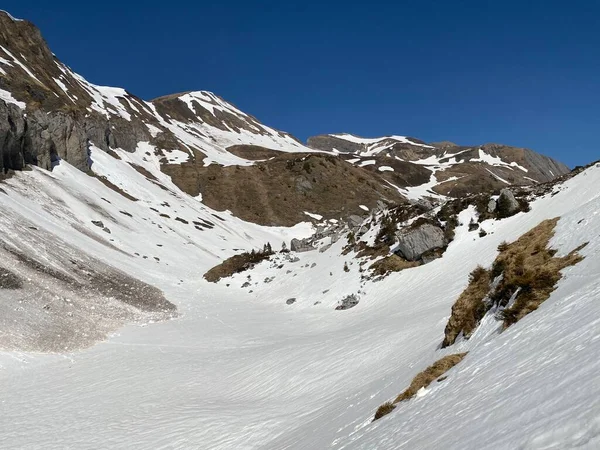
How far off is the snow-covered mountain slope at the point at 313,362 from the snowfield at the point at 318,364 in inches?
2.2

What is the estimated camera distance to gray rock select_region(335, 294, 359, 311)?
32.3 metres

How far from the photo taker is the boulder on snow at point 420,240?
111 ft

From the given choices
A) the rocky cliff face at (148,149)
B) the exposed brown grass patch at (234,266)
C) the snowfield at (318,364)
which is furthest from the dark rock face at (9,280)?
the rocky cliff face at (148,149)

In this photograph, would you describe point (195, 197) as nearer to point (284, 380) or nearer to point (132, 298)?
point (132, 298)

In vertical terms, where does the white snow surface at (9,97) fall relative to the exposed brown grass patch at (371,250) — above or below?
above

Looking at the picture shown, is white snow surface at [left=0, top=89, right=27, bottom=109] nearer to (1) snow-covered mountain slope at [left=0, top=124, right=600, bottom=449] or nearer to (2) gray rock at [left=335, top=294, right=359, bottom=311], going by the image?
(1) snow-covered mountain slope at [left=0, top=124, right=600, bottom=449]

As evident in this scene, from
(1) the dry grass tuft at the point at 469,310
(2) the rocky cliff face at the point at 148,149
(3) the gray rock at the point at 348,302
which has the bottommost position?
(1) the dry grass tuft at the point at 469,310

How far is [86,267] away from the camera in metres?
39.5

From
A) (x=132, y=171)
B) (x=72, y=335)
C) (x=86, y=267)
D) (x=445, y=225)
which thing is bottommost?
(x=445, y=225)

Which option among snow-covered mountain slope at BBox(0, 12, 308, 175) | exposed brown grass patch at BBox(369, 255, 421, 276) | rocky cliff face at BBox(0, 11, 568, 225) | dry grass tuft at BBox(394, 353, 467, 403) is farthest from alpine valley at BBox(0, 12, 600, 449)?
rocky cliff face at BBox(0, 11, 568, 225)

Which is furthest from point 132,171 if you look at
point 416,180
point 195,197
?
point 416,180

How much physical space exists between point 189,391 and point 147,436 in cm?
409

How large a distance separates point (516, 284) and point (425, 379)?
3.62m

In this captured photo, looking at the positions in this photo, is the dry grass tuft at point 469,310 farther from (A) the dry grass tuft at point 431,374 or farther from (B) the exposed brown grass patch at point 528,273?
(A) the dry grass tuft at point 431,374
